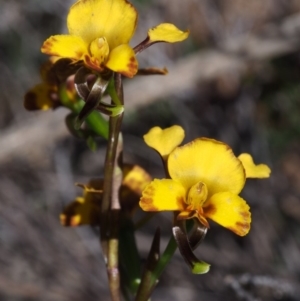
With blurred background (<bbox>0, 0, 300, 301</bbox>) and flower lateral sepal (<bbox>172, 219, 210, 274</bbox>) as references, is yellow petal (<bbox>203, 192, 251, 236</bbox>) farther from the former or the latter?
blurred background (<bbox>0, 0, 300, 301</bbox>)

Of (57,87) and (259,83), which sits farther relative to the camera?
(259,83)

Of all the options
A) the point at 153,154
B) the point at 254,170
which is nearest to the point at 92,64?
the point at 254,170

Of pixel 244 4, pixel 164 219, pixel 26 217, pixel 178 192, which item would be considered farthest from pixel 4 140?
pixel 178 192

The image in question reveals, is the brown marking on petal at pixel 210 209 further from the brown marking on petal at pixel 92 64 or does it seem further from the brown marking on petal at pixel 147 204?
the brown marking on petal at pixel 92 64

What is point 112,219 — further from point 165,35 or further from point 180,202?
point 165,35

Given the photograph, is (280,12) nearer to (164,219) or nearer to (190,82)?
(190,82)

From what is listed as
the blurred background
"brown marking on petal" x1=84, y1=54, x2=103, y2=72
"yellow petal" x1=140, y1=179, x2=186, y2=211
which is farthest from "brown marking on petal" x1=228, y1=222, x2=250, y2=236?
the blurred background
